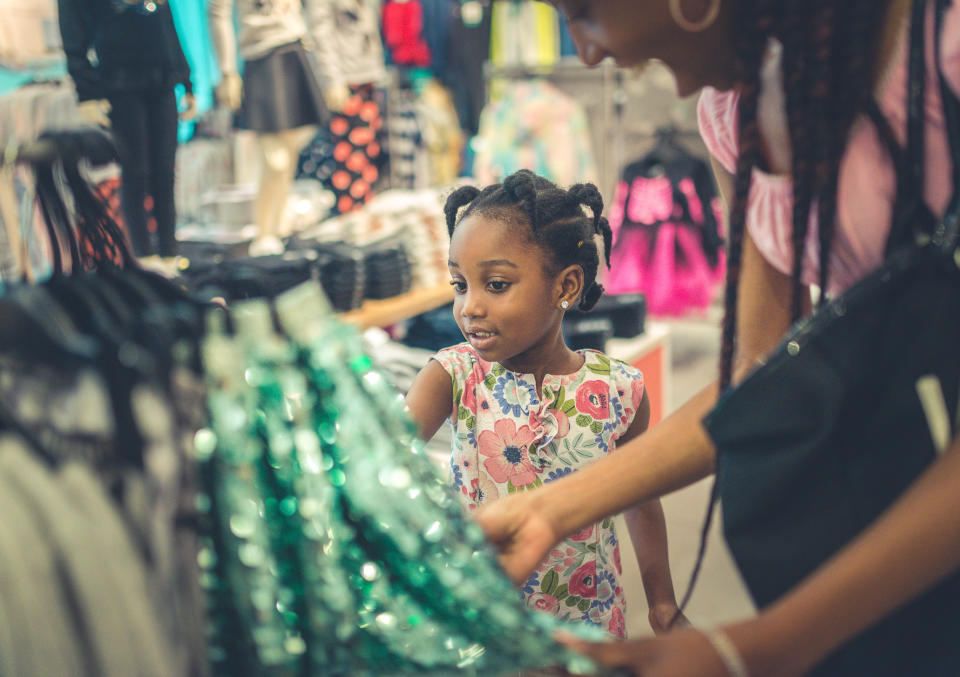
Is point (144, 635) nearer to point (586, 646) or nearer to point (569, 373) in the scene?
point (586, 646)

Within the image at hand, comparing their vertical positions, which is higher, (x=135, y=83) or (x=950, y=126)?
(x=135, y=83)

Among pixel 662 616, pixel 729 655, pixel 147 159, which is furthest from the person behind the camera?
pixel 147 159

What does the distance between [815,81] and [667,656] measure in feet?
1.36

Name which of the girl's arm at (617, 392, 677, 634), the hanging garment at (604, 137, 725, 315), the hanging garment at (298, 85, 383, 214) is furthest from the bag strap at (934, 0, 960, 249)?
the hanging garment at (298, 85, 383, 214)

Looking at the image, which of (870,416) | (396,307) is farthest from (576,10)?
(396,307)

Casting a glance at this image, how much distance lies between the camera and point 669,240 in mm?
3832

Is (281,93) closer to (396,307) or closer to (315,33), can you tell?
(315,33)

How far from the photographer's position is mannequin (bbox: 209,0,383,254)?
7.86ft

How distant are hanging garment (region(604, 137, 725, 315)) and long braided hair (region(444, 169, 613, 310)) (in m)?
2.65

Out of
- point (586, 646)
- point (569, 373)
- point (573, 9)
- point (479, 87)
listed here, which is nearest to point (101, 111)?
point (569, 373)

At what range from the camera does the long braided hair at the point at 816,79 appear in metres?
0.60

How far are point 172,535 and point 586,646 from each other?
29 centimetres

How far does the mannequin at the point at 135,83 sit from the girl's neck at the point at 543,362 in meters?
0.72

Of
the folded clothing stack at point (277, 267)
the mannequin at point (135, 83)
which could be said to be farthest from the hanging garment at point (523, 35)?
the mannequin at point (135, 83)
